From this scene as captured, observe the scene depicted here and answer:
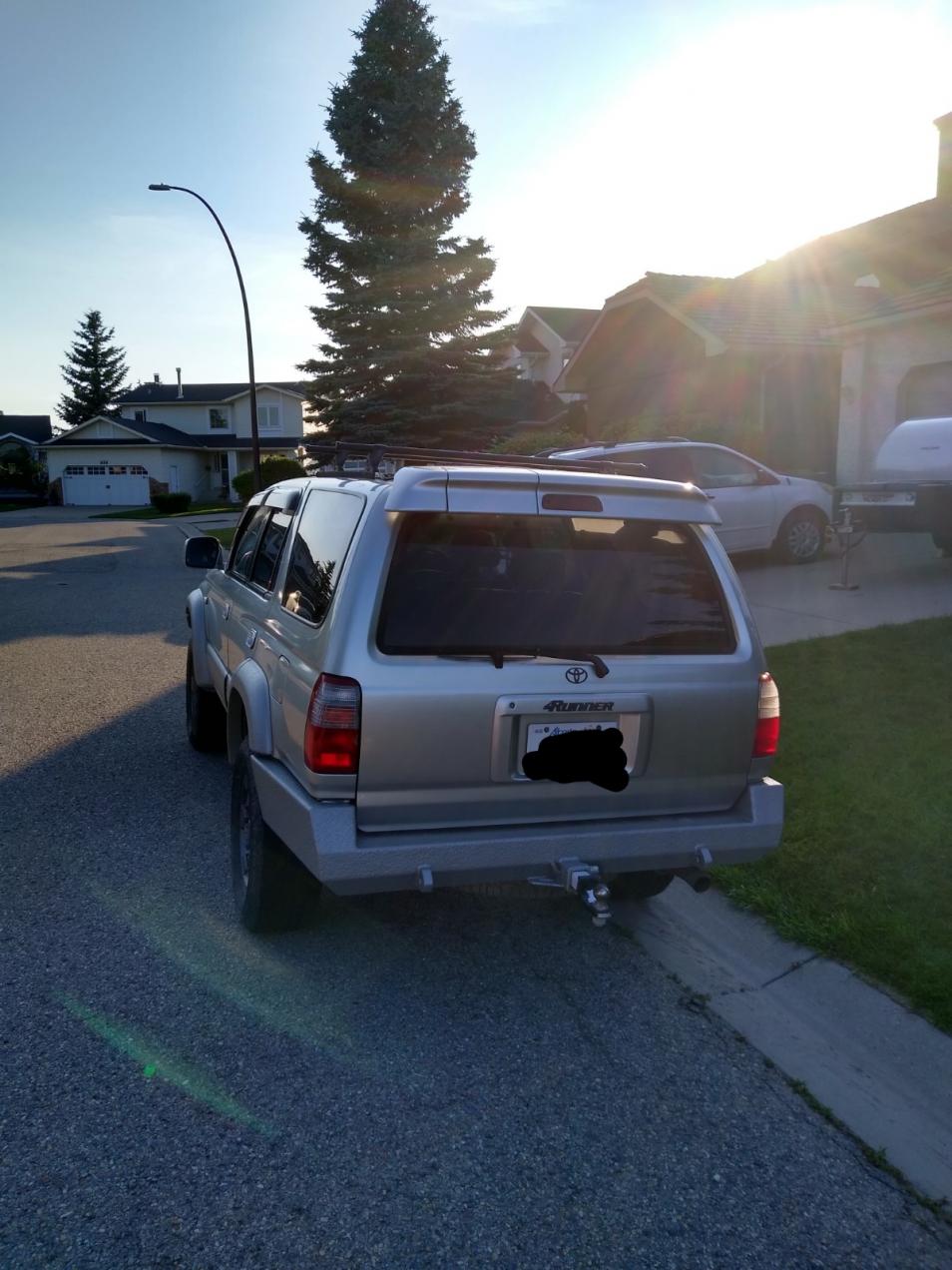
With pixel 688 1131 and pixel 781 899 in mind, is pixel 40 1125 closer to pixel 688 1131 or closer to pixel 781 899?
pixel 688 1131

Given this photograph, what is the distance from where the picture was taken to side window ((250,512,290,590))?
16.0 ft

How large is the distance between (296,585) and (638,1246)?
259cm

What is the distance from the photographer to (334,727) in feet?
11.2

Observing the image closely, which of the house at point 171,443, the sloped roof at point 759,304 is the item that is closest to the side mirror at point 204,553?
the sloped roof at point 759,304

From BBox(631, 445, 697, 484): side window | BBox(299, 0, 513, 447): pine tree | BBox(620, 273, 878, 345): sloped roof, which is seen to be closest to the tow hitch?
BBox(631, 445, 697, 484): side window

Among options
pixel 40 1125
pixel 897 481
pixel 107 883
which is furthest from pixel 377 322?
pixel 40 1125

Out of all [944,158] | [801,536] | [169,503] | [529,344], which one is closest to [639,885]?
[801,536]

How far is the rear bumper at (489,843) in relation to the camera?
11.3 ft

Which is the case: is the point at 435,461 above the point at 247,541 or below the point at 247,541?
above

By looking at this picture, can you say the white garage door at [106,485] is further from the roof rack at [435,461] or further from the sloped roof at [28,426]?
the roof rack at [435,461]

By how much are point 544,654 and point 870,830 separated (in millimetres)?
2400

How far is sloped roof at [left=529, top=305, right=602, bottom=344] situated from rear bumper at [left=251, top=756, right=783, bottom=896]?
48.1 metres

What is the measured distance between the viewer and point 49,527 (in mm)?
37750

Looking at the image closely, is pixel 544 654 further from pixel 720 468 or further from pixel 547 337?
pixel 547 337
